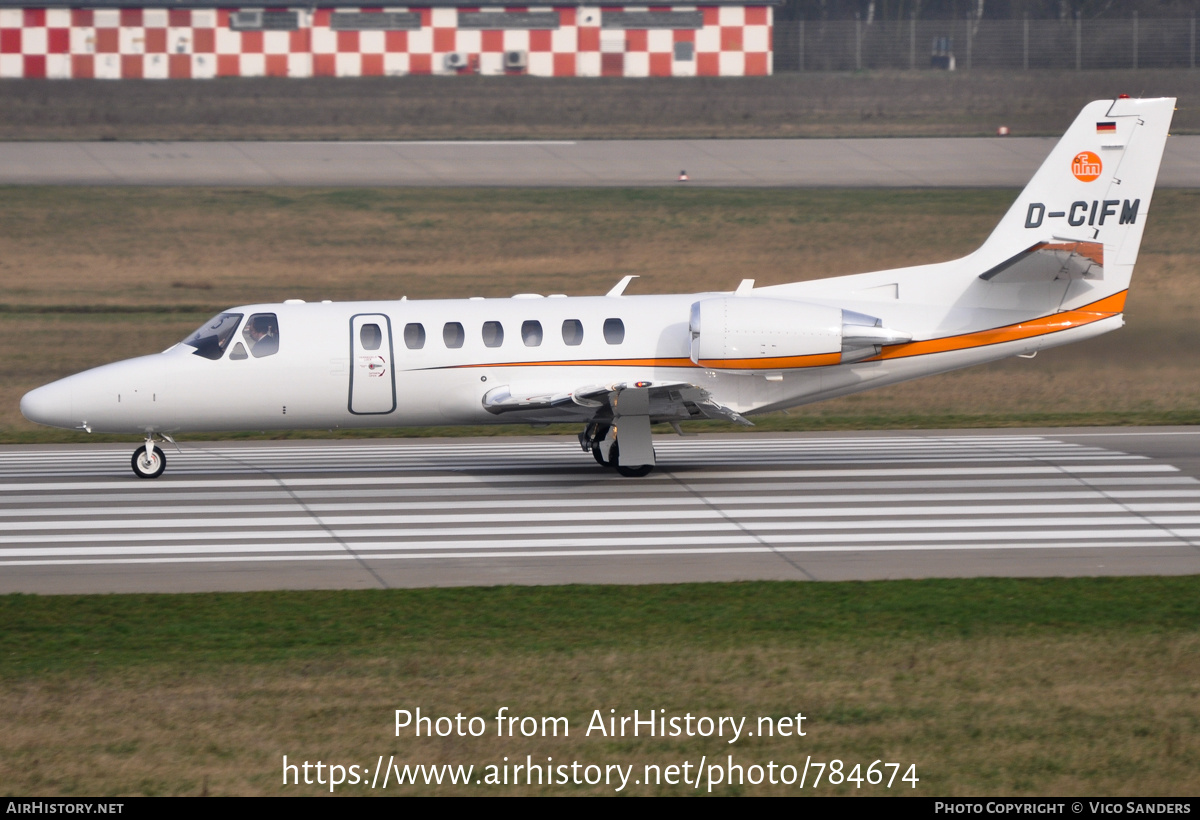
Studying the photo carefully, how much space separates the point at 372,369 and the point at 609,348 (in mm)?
3465

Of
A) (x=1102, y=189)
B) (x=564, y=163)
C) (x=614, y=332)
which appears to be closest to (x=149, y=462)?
(x=614, y=332)

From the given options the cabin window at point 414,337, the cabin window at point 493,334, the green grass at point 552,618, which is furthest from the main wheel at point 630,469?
the green grass at point 552,618

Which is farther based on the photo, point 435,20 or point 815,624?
point 435,20

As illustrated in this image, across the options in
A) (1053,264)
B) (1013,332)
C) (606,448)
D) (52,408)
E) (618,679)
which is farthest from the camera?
(606,448)

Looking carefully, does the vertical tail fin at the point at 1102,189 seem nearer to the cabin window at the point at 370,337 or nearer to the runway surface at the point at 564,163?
the cabin window at the point at 370,337

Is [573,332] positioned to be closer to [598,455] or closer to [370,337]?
[598,455]

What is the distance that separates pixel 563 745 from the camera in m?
9.33

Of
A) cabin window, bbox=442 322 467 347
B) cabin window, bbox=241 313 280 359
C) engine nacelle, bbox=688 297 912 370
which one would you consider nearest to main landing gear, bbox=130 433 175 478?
cabin window, bbox=241 313 280 359

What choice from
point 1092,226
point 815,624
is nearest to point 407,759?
point 815,624

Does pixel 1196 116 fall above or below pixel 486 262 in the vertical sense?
above

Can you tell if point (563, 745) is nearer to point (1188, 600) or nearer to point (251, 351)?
point (1188, 600)

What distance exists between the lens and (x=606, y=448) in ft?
69.7

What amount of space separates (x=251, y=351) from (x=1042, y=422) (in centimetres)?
1448

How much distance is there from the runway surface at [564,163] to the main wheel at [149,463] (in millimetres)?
24733
